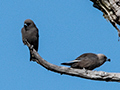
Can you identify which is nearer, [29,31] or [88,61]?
[88,61]

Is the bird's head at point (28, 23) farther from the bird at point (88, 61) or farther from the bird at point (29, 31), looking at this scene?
the bird at point (88, 61)

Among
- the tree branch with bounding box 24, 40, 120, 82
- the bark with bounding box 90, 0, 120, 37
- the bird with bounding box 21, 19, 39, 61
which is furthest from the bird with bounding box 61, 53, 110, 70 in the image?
the bird with bounding box 21, 19, 39, 61

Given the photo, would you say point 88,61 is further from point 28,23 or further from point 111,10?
point 28,23

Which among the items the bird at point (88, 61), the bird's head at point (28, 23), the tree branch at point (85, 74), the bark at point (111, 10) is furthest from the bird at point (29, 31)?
the tree branch at point (85, 74)

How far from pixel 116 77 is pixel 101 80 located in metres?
0.28

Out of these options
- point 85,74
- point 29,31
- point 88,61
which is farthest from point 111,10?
point 29,31

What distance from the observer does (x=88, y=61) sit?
5809 millimetres

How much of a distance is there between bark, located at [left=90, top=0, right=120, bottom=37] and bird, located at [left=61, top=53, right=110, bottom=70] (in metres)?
1.29

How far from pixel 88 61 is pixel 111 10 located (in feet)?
5.39

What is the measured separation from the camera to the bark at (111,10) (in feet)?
14.9

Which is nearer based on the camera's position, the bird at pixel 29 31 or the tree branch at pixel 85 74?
the tree branch at pixel 85 74

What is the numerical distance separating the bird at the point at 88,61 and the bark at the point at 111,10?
129 cm

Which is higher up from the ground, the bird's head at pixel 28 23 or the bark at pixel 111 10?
the bird's head at pixel 28 23

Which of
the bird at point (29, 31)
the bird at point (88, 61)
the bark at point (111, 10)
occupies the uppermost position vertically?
the bird at point (29, 31)
